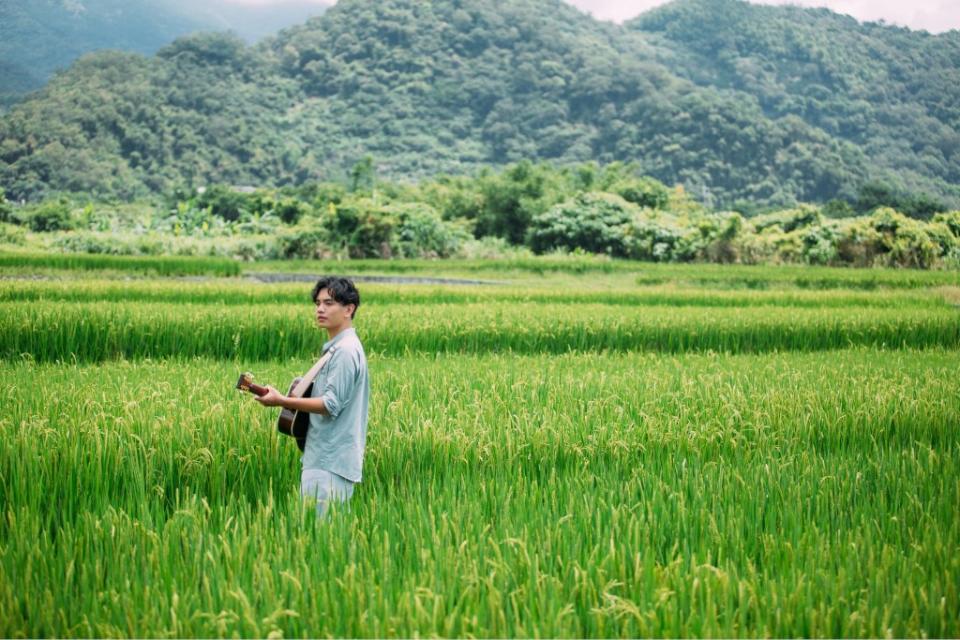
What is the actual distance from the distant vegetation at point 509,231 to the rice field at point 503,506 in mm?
20981

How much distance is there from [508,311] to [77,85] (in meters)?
55.6

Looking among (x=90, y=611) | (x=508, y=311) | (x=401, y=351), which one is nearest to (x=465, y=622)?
(x=90, y=611)

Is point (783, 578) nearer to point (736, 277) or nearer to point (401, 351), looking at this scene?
point (401, 351)

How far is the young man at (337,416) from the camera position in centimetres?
342

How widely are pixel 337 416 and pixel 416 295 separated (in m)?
10.7

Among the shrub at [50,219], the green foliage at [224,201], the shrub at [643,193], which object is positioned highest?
the shrub at [643,193]

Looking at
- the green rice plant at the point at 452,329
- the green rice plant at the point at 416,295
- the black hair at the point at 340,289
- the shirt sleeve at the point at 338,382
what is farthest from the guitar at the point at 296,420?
the green rice plant at the point at 416,295

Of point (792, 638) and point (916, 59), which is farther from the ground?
point (916, 59)

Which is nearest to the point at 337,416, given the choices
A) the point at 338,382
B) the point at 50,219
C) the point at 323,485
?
the point at 338,382

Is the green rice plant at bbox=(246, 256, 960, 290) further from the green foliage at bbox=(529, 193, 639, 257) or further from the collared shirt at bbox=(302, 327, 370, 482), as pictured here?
the collared shirt at bbox=(302, 327, 370, 482)

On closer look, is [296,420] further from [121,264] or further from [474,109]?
[474,109]

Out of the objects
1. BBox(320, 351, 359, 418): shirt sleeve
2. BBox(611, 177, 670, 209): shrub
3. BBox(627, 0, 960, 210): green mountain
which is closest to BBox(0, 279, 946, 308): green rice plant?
BBox(320, 351, 359, 418): shirt sleeve

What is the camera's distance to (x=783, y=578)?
255 centimetres

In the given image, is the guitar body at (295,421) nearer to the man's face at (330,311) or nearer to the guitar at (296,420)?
the guitar at (296,420)
